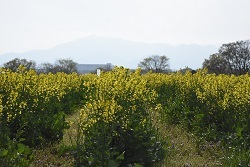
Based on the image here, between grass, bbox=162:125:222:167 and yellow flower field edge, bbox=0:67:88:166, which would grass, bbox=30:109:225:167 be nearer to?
grass, bbox=162:125:222:167

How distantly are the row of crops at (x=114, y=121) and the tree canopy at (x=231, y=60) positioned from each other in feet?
204

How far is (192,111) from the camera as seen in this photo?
9.13 m

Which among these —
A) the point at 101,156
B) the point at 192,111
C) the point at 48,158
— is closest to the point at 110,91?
the point at 101,156

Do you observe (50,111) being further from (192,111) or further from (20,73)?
(192,111)

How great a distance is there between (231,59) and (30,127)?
68.7 m

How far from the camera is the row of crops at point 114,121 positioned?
507cm

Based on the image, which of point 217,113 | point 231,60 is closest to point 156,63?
point 231,60

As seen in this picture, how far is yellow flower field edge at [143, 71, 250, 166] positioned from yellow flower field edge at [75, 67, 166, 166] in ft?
5.27

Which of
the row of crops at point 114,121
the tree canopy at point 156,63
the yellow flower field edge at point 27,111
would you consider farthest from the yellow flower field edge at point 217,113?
the tree canopy at point 156,63

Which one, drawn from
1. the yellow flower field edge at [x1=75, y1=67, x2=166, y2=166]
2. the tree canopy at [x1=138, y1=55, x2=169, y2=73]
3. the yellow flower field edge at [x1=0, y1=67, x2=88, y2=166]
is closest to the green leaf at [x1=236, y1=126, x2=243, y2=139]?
the yellow flower field edge at [x1=75, y1=67, x2=166, y2=166]

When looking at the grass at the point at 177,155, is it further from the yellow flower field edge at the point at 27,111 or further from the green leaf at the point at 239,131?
the green leaf at the point at 239,131

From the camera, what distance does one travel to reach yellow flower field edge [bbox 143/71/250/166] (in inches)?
277

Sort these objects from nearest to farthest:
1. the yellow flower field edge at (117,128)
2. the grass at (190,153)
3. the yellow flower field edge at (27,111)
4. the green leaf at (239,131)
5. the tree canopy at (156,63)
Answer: the yellow flower field edge at (117,128) → the yellow flower field edge at (27,111) → the grass at (190,153) → the green leaf at (239,131) → the tree canopy at (156,63)

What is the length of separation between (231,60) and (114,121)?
69.3 meters
